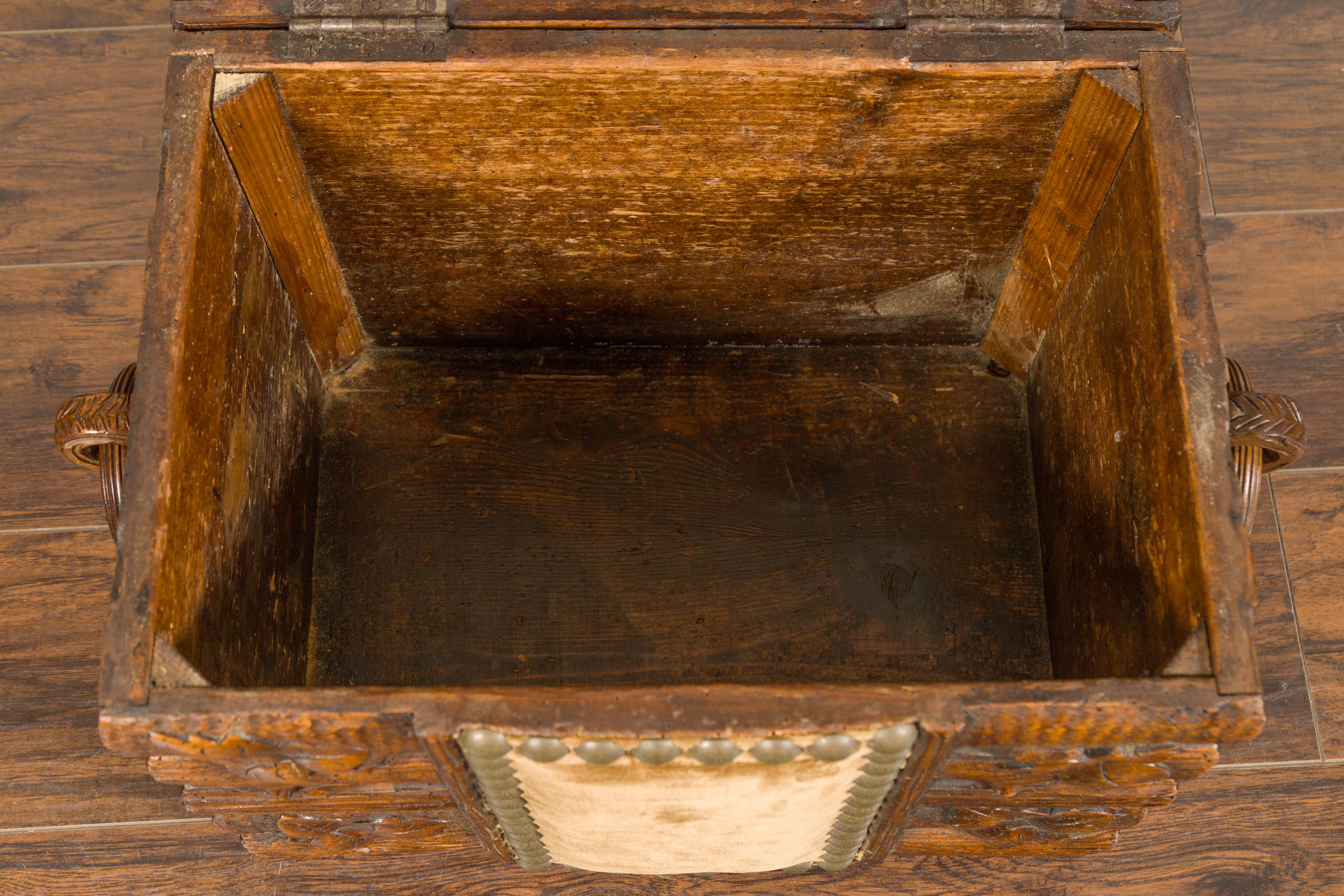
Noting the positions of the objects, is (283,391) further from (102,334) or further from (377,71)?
(102,334)

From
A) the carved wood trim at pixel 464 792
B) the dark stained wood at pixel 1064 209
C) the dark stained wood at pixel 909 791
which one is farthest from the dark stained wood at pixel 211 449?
the dark stained wood at pixel 1064 209

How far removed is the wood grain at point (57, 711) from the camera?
169 centimetres

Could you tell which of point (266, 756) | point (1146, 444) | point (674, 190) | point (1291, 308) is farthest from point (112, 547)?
point (1291, 308)

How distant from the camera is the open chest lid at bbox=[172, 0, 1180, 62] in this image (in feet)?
4.06

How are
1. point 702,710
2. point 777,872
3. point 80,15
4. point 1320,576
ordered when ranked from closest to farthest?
point 702,710
point 777,872
point 1320,576
point 80,15

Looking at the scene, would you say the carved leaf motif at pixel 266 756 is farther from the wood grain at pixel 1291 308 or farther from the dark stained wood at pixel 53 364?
the wood grain at pixel 1291 308

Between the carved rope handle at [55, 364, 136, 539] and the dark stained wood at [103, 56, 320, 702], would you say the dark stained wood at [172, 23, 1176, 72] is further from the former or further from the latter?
the carved rope handle at [55, 364, 136, 539]

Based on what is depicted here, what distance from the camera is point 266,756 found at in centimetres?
106

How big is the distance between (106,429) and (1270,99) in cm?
191

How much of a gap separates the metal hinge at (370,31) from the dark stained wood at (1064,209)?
714mm

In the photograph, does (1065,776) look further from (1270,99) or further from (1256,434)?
(1270,99)

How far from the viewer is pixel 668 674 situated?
4.81 ft

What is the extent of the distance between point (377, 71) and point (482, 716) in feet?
2.35

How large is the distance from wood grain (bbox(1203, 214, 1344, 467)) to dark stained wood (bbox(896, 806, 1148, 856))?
0.77 m
